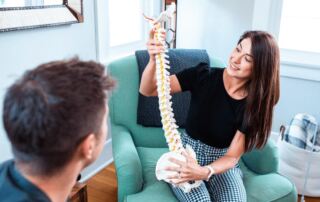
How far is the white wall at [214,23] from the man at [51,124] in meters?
2.09

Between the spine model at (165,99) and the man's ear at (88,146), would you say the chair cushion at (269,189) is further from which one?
the man's ear at (88,146)

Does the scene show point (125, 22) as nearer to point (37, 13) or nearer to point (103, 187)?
point (37, 13)

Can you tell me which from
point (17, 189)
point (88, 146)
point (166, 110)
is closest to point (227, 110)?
point (166, 110)

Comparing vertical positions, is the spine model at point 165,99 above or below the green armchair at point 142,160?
above

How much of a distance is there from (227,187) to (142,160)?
1.58 feet

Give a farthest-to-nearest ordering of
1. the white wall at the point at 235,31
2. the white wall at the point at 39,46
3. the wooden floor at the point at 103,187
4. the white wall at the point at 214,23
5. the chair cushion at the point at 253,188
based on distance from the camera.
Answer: the white wall at the point at 214,23
the white wall at the point at 235,31
the wooden floor at the point at 103,187
the white wall at the point at 39,46
the chair cushion at the point at 253,188

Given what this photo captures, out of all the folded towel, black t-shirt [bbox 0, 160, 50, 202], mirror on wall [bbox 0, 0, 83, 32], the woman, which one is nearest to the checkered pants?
the woman

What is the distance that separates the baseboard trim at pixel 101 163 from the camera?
235 cm

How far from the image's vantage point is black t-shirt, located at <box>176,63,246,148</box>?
1467 millimetres

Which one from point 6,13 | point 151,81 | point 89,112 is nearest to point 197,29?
point 151,81

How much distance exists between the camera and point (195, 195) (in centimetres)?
136

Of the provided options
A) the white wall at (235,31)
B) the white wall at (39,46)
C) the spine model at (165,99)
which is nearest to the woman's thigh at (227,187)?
the spine model at (165,99)

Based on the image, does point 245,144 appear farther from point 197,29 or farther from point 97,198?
point 197,29

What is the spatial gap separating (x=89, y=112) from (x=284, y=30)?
89.9 inches
